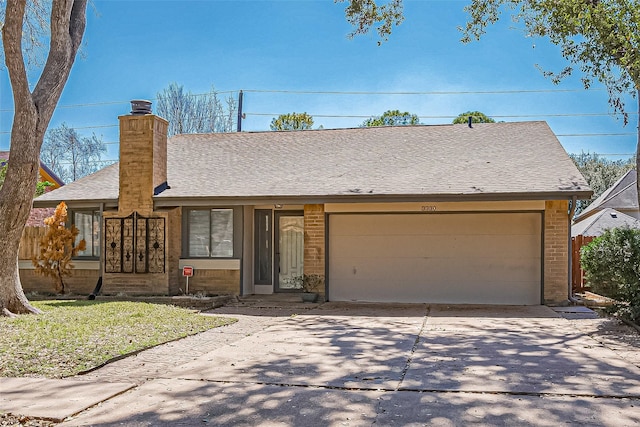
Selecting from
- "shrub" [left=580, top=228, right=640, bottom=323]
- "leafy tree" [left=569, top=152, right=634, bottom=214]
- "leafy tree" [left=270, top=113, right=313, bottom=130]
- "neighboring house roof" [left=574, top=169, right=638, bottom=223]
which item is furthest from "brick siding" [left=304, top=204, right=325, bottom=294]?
"leafy tree" [left=569, top=152, right=634, bottom=214]

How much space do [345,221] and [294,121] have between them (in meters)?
24.0

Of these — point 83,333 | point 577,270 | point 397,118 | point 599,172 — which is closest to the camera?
point 83,333

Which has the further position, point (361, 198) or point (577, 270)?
point (577, 270)

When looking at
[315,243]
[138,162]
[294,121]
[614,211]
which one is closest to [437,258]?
[315,243]

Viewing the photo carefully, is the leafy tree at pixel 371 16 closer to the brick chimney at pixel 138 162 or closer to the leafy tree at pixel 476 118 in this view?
the brick chimney at pixel 138 162

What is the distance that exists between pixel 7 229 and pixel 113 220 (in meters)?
3.74

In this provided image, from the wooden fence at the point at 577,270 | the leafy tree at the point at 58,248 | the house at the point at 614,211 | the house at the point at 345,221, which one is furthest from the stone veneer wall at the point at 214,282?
the house at the point at 614,211

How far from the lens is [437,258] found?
45.4 feet

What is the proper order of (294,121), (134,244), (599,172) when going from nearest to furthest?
(134,244) → (294,121) → (599,172)

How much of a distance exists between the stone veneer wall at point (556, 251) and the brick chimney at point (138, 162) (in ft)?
28.7

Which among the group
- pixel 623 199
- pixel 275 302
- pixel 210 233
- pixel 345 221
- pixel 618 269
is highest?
pixel 623 199

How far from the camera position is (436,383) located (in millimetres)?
6207

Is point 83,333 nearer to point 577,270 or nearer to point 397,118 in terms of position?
point 577,270

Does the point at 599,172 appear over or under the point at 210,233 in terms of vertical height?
over
